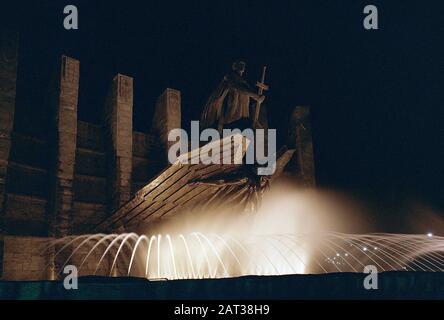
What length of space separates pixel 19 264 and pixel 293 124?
468 inches

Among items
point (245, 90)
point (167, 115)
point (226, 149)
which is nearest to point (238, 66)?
point (245, 90)

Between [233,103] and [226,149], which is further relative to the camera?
[233,103]

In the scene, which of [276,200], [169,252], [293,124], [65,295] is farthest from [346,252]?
[65,295]

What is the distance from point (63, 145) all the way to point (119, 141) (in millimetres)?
1933

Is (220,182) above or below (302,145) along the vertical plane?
below

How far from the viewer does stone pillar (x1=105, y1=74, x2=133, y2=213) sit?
1488cm

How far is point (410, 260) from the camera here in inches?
683

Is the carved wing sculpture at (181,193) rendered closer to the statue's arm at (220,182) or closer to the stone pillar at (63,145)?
the statue's arm at (220,182)

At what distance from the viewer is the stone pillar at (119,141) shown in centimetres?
1488

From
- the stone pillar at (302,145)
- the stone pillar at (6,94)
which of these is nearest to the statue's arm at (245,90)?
the stone pillar at (6,94)

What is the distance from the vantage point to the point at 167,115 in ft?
54.0

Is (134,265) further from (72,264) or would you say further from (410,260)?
(410,260)

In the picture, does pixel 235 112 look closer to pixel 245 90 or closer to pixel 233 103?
pixel 233 103

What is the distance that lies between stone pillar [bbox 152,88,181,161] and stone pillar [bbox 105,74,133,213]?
4.61ft
